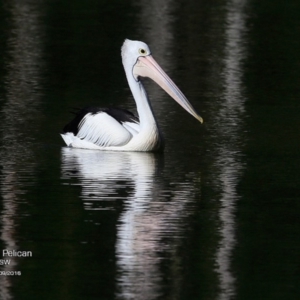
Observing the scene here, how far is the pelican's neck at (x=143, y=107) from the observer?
9.03 m

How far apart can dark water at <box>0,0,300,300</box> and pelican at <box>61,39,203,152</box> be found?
12cm

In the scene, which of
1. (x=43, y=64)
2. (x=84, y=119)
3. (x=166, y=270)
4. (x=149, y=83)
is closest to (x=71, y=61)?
(x=43, y=64)

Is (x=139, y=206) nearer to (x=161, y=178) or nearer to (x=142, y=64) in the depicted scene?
(x=161, y=178)

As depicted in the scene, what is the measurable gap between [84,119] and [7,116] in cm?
123

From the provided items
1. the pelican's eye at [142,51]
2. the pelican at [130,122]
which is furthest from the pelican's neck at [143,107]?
the pelican's eye at [142,51]

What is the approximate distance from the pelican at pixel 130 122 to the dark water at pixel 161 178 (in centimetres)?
12

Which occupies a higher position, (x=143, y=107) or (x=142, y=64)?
(x=142, y=64)

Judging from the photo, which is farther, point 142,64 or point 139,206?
point 142,64

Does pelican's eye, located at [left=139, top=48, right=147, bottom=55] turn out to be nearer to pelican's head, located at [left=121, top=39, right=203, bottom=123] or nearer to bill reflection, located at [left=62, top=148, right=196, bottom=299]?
pelican's head, located at [left=121, top=39, right=203, bottom=123]

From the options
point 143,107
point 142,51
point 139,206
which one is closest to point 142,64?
point 142,51

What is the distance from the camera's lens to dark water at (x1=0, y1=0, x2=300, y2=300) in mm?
5836

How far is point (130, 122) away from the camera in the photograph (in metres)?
9.34

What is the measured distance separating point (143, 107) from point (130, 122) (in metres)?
0.19

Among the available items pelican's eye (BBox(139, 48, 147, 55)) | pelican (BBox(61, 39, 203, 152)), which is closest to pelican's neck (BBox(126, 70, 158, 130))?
pelican (BBox(61, 39, 203, 152))
